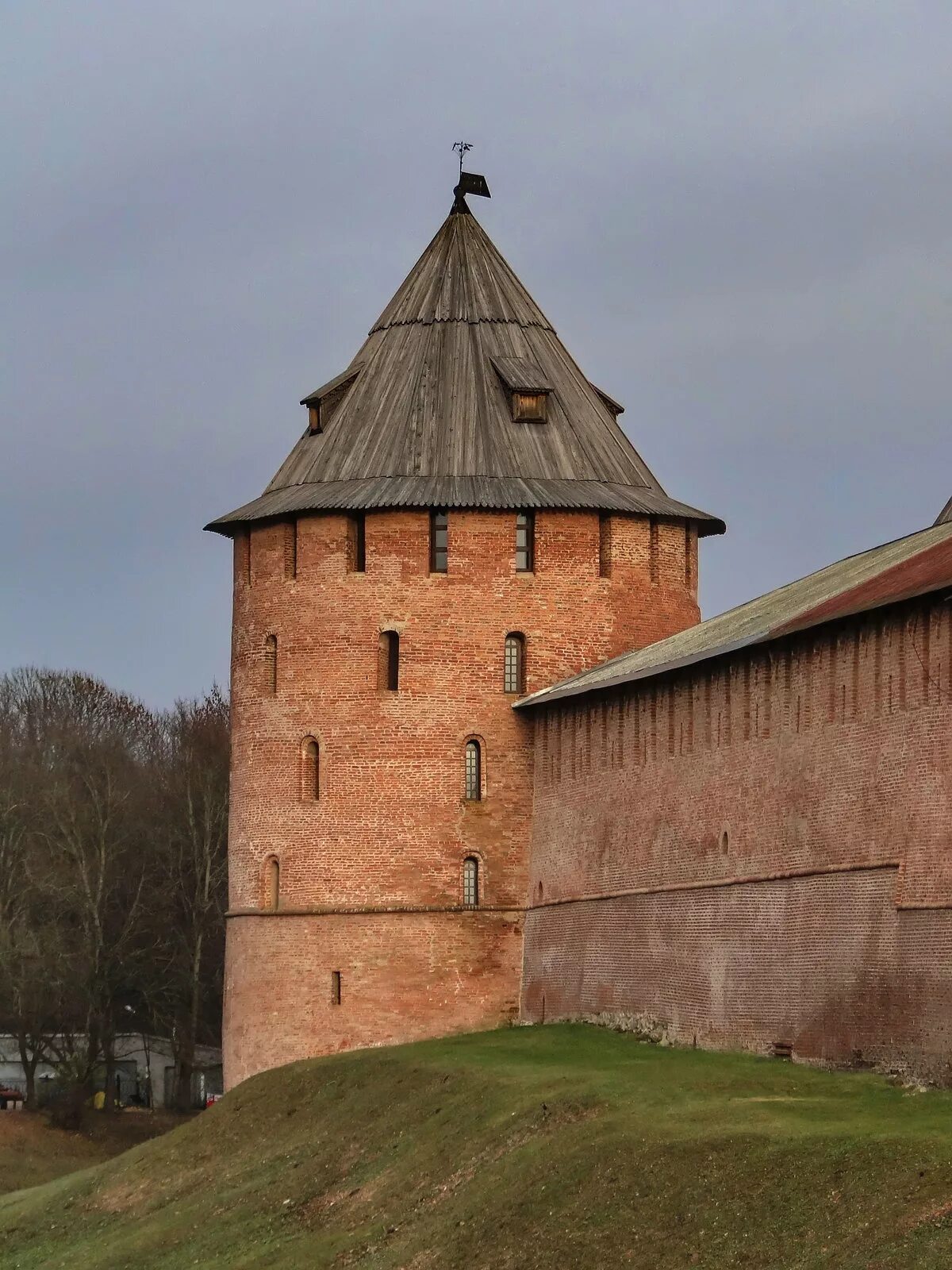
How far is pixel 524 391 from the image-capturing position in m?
41.0

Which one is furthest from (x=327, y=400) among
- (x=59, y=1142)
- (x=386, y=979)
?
(x=59, y=1142)

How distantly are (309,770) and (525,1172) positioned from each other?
1398cm

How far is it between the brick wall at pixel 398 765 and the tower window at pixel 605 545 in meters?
0.05

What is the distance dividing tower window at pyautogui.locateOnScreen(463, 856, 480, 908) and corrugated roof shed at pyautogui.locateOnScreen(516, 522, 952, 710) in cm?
226

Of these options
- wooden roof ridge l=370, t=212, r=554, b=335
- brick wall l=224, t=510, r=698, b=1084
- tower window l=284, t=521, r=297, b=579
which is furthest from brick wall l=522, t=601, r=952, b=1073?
wooden roof ridge l=370, t=212, r=554, b=335

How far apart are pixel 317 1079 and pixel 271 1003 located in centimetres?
358

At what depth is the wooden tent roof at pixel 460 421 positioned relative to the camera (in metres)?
39.9

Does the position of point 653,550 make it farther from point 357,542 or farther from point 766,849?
point 766,849

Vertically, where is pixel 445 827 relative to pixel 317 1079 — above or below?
above

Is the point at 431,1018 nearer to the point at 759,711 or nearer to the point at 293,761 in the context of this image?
the point at 293,761

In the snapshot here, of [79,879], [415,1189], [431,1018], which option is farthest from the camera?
[79,879]

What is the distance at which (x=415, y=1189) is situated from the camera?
92.1ft

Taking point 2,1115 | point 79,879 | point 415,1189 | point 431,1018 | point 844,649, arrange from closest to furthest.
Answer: point 415,1189 → point 844,649 → point 431,1018 → point 2,1115 → point 79,879

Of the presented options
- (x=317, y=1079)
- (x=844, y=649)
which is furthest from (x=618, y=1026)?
(x=844, y=649)
